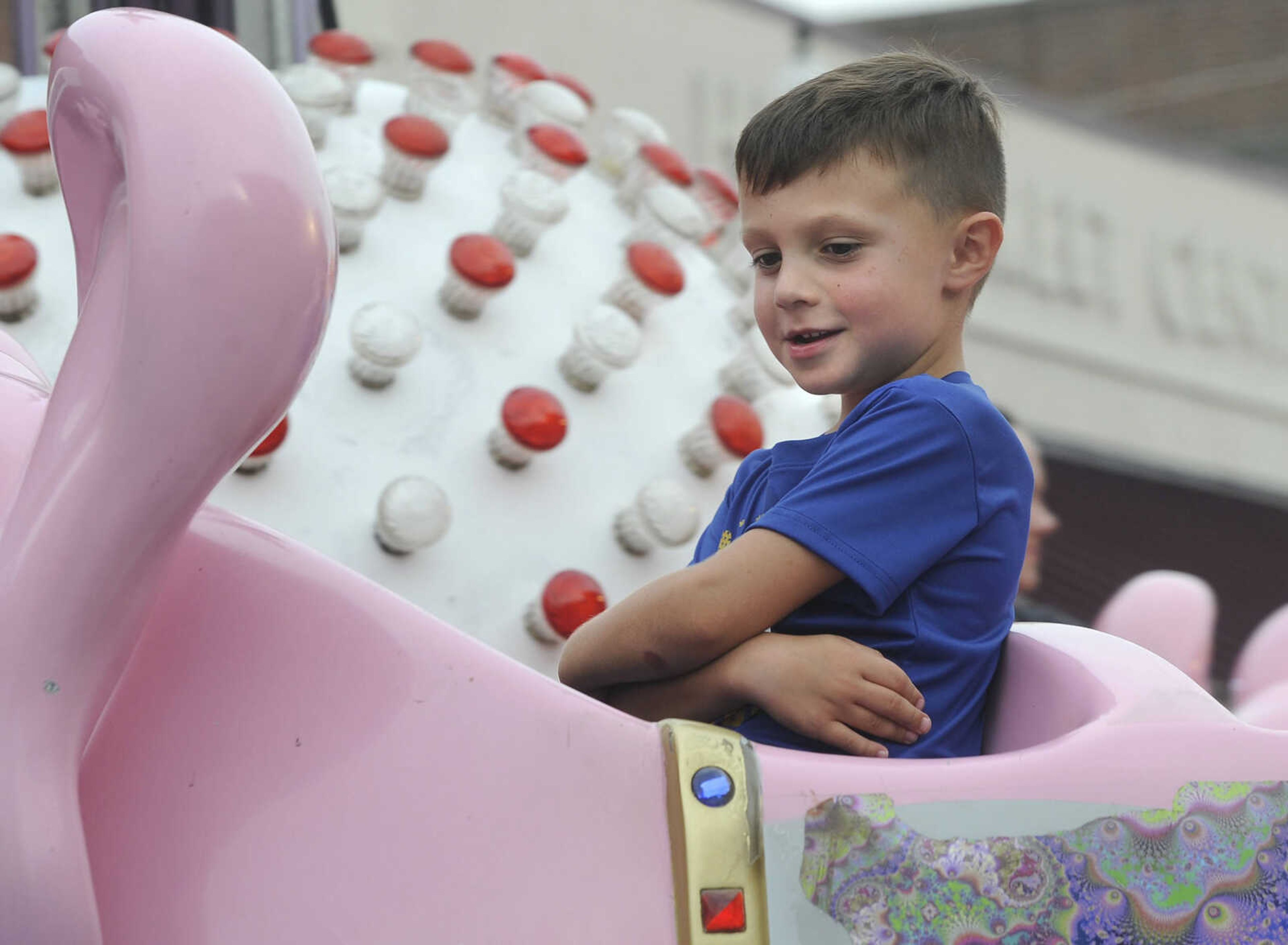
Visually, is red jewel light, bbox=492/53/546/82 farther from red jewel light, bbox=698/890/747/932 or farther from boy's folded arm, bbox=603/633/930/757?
red jewel light, bbox=698/890/747/932

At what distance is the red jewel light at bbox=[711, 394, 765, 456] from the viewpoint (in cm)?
152

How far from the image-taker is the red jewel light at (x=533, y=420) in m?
1.39

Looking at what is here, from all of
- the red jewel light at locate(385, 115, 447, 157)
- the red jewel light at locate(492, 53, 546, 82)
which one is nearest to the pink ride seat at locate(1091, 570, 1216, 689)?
the red jewel light at locate(492, 53, 546, 82)

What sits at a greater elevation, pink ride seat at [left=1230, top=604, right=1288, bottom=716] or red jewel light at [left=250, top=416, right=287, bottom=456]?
red jewel light at [left=250, top=416, right=287, bottom=456]

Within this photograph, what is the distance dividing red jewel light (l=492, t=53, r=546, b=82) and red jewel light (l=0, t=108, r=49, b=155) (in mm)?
492

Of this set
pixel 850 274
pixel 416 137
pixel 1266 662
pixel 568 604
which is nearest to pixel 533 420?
pixel 568 604

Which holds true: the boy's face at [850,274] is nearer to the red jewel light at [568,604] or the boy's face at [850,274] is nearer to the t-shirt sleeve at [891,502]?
the t-shirt sleeve at [891,502]

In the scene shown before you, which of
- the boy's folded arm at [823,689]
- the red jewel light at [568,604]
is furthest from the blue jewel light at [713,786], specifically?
the red jewel light at [568,604]

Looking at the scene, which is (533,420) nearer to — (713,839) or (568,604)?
(568,604)

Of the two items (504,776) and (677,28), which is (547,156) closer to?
(504,776)

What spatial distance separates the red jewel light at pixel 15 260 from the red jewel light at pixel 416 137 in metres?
0.35

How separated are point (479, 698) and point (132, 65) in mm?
335

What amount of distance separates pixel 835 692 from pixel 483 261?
672 mm

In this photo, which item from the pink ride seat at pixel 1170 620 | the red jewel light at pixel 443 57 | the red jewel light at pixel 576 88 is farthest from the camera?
the pink ride seat at pixel 1170 620
